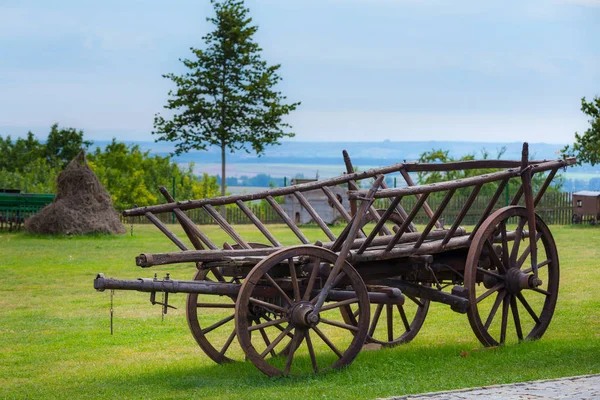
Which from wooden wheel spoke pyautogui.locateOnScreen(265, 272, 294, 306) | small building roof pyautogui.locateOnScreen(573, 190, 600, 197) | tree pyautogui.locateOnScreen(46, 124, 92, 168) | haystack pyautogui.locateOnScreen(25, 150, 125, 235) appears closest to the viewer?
wooden wheel spoke pyautogui.locateOnScreen(265, 272, 294, 306)

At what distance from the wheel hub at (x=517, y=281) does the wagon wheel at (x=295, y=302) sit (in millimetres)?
1688

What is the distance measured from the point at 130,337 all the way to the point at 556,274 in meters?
5.03

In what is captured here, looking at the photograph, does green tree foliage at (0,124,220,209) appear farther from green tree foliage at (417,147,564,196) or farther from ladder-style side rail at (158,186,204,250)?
ladder-style side rail at (158,186,204,250)

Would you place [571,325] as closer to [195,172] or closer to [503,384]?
[503,384]

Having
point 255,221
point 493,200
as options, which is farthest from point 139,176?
point 493,200

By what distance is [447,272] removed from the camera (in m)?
9.97

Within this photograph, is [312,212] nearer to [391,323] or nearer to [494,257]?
[391,323]

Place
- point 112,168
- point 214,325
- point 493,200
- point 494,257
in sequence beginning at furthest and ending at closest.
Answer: point 112,168 < point 494,257 < point 493,200 < point 214,325

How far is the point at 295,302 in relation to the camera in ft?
27.5

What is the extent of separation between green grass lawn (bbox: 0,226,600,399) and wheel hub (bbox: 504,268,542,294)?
581 millimetres

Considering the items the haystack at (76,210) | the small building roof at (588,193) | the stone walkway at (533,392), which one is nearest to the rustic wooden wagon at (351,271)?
the stone walkway at (533,392)

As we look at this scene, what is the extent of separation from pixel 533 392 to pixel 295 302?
2.14 meters

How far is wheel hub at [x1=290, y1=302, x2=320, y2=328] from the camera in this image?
326 inches

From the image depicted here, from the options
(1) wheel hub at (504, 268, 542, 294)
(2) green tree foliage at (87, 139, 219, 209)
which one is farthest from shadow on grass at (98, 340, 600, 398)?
(2) green tree foliage at (87, 139, 219, 209)
